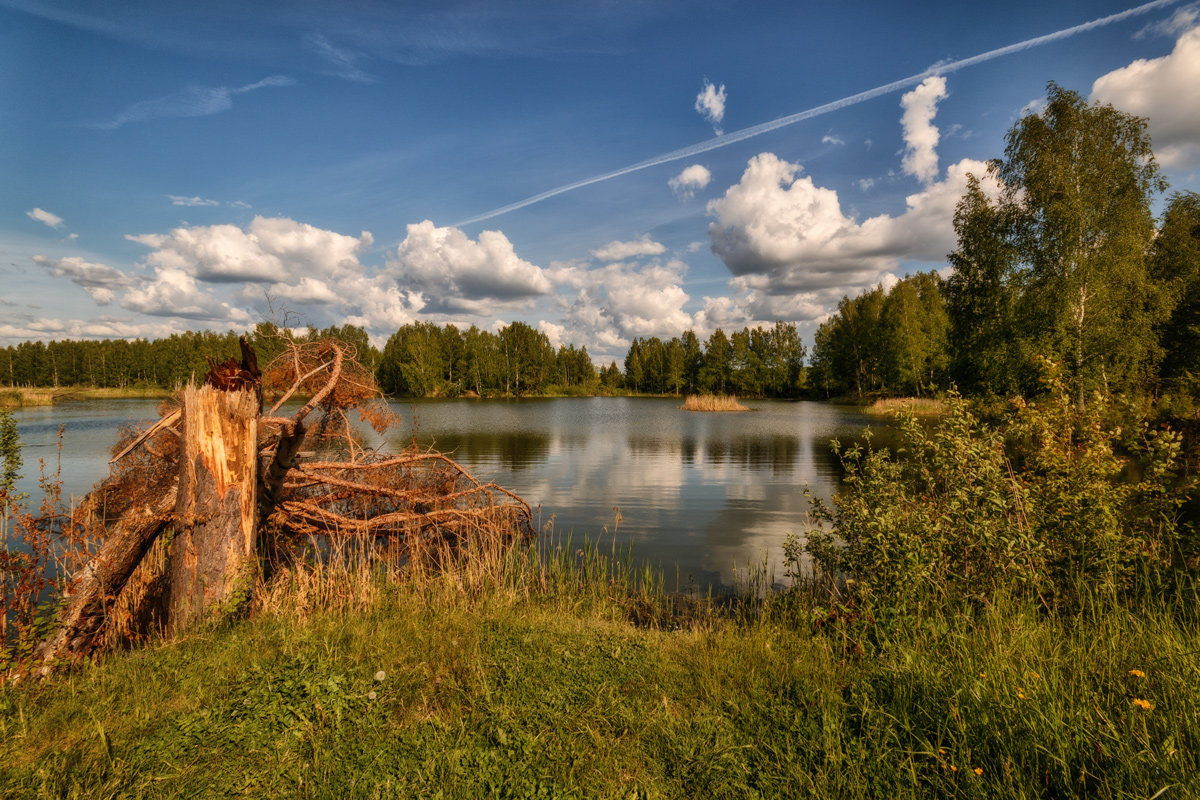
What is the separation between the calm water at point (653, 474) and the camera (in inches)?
467

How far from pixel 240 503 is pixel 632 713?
4700mm

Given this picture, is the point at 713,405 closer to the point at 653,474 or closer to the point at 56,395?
the point at 653,474

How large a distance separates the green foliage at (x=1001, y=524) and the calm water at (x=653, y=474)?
165 inches

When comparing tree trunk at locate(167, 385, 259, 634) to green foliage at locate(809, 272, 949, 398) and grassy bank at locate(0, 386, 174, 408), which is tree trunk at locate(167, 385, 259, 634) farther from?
grassy bank at locate(0, 386, 174, 408)

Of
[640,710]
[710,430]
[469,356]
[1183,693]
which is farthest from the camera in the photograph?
[469,356]

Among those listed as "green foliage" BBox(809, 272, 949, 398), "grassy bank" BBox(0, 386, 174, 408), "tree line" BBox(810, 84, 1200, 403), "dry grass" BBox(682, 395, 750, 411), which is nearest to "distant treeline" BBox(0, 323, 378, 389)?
"grassy bank" BBox(0, 386, 174, 408)

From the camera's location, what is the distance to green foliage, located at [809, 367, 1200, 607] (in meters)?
5.08

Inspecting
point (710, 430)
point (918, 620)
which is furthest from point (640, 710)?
point (710, 430)

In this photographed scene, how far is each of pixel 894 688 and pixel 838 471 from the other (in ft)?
62.8

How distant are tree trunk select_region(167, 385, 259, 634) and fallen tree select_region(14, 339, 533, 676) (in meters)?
0.01

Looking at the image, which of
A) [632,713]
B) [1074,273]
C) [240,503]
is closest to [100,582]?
[240,503]

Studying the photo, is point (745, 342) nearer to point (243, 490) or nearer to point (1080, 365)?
point (1080, 365)

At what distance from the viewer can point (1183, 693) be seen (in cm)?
311

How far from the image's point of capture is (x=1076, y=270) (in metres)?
21.7
